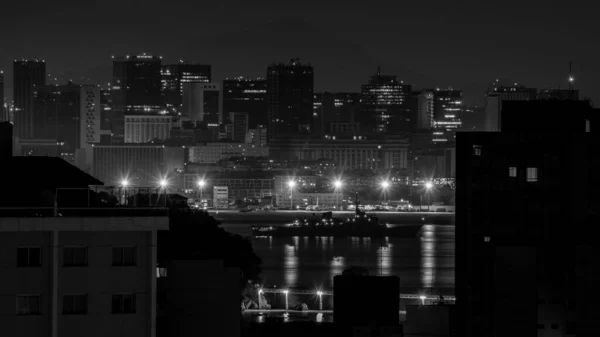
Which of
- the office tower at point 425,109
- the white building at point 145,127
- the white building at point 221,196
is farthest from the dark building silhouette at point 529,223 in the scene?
the office tower at point 425,109

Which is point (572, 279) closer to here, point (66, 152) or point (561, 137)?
point (561, 137)

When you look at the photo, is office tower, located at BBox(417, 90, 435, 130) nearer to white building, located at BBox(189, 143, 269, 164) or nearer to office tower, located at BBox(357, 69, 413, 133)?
office tower, located at BBox(357, 69, 413, 133)

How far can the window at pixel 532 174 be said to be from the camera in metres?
16.7

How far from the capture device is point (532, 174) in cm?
1680

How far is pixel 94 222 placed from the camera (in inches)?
340

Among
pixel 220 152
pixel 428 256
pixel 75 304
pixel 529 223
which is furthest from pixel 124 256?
pixel 220 152

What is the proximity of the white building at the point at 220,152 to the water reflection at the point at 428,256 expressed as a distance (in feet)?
198

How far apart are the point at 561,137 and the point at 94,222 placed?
8.97m

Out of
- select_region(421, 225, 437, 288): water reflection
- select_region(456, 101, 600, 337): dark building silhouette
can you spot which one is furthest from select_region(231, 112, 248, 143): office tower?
select_region(456, 101, 600, 337): dark building silhouette

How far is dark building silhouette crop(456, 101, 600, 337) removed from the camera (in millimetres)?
14383

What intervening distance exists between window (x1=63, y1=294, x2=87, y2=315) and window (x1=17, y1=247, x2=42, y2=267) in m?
0.25

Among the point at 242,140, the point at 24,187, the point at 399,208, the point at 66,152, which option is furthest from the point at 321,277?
the point at 242,140

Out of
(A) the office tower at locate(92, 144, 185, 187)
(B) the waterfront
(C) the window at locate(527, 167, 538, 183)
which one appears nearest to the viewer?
(C) the window at locate(527, 167, 538, 183)

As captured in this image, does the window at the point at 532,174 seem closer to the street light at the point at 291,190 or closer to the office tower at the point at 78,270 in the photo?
the office tower at the point at 78,270
